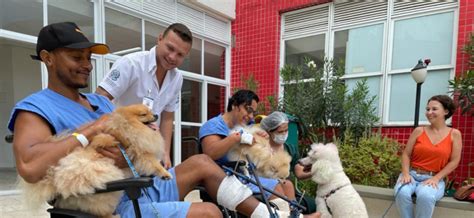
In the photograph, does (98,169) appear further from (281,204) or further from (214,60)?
(214,60)

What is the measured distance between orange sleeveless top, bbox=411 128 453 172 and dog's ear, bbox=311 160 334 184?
46.7 inches

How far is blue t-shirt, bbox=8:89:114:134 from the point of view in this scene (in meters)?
1.30

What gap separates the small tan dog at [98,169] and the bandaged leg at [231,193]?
362 mm

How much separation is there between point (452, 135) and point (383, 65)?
7.72ft

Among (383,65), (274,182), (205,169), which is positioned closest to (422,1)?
(383,65)

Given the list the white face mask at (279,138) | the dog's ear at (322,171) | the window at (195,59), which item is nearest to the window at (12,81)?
the window at (195,59)

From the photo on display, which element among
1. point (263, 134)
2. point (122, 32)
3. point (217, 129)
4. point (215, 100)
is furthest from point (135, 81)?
point (215, 100)

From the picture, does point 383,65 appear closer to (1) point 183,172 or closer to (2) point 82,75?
(1) point 183,172

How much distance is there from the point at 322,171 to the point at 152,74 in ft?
4.89

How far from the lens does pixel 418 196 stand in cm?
272

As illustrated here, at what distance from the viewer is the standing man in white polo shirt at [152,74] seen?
202 cm

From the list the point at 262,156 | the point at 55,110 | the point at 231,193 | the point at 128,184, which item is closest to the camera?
the point at 128,184

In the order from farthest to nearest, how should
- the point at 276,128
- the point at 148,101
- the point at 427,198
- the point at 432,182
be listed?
the point at 432,182 < the point at 427,198 < the point at 276,128 < the point at 148,101

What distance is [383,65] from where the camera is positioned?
5.00m
